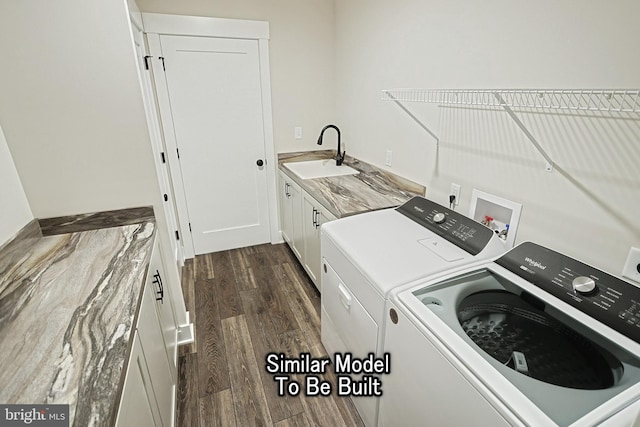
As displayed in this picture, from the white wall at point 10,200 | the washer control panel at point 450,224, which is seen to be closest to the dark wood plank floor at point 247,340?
the washer control panel at point 450,224

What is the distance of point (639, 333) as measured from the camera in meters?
0.85

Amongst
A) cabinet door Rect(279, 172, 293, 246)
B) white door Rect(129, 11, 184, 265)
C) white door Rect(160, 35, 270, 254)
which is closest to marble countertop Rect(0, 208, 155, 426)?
white door Rect(129, 11, 184, 265)

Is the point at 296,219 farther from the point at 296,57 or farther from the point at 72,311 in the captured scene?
the point at 72,311

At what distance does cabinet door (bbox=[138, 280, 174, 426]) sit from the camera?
3.77ft

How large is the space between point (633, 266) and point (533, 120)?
0.62 metres

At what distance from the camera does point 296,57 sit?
2928 mm

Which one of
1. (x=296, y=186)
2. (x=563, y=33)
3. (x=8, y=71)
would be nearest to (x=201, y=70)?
(x=296, y=186)

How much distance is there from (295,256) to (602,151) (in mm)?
2436

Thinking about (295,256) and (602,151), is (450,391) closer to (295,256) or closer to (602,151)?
(602,151)

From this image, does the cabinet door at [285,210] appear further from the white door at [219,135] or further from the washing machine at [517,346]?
the washing machine at [517,346]

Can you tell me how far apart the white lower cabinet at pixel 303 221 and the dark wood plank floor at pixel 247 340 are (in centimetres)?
20

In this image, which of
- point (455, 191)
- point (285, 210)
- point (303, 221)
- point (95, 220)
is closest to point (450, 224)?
point (455, 191)

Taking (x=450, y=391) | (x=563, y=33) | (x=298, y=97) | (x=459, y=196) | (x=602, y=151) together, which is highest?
(x=563, y=33)

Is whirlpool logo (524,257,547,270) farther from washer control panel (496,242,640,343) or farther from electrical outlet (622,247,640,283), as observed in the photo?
electrical outlet (622,247,640,283)
